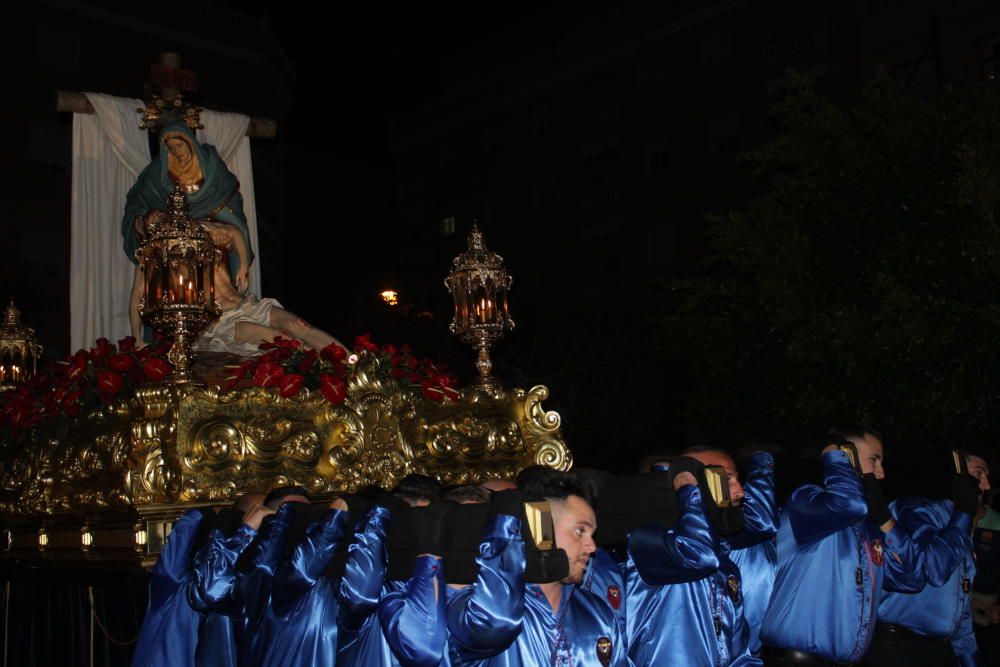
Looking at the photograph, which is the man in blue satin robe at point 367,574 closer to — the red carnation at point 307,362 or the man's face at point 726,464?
the man's face at point 726,464

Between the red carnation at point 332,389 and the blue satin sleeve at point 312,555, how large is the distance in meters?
2.11

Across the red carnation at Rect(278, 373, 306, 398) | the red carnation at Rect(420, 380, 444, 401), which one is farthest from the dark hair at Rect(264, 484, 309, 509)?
the red carnation at Rect(420, 380, 444, 401)

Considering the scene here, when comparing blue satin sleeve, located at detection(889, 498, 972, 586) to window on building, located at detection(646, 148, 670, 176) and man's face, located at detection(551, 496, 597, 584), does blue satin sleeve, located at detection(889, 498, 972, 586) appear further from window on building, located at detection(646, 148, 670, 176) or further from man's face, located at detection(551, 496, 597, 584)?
window on building, located at detection(646, 148, 670, 176)

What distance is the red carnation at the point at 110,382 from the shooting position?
21.0ft

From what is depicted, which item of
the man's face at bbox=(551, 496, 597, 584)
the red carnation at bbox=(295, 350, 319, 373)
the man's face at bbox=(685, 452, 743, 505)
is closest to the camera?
the man's face at bbox=(551, 496, 597, 584)

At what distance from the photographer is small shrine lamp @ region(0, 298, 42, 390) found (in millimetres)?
9578

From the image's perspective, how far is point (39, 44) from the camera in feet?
87.4

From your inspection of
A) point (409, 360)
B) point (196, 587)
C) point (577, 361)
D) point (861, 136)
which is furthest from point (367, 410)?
point (577, 361)

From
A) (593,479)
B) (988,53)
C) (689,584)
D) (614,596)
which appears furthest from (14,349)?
(988,53)

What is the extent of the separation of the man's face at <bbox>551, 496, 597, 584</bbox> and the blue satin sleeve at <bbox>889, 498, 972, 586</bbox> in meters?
2.43

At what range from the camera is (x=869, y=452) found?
5.27 m

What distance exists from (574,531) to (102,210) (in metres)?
6.49

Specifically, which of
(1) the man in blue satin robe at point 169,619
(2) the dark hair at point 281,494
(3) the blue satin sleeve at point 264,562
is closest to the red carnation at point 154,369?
(1) the man in blue satin robe at point 169,619

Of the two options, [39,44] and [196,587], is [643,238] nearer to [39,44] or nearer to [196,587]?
[39,44]
